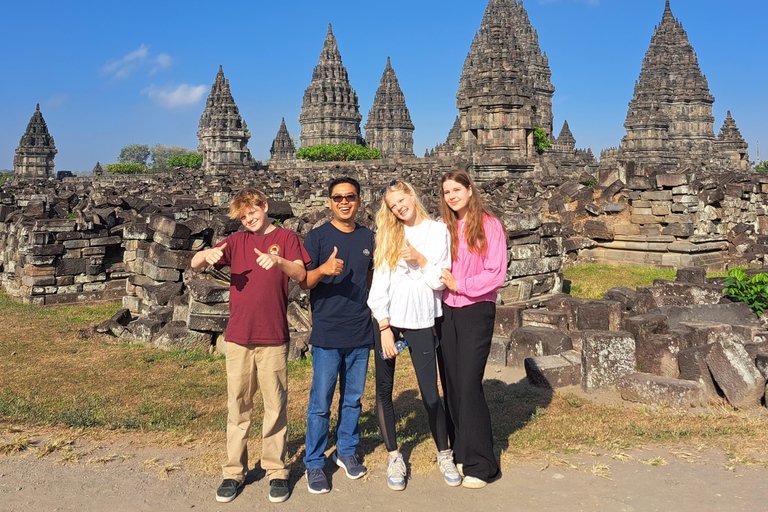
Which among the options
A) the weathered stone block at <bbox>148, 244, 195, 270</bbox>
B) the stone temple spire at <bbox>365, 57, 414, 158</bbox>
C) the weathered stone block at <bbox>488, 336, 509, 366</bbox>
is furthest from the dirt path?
the stone temple spire at <bbox>365, 57, 414, 158</bbox>

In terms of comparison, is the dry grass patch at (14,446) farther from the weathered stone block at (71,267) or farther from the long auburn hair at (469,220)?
the weathered stone block at (71,267)

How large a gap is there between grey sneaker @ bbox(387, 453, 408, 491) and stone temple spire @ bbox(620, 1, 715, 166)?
166 ft

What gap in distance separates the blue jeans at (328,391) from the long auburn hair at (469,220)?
792mm

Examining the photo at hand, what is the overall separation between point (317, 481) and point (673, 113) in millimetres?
60964

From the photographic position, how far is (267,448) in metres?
3.32

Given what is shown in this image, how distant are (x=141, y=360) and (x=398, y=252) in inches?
163

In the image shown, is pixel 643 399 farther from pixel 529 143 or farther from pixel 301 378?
pixel 529 143

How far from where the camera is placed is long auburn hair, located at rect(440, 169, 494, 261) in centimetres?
345

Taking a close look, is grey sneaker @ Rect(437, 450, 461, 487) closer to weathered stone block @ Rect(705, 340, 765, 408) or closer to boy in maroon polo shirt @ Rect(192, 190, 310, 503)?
boy in maroon polo shirt @ Rect(192, 190, 310, 503)

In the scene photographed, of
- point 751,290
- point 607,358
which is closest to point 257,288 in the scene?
point 607,358

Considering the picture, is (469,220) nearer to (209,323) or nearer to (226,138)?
(209,323)

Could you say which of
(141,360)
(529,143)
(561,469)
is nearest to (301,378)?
(141,360)

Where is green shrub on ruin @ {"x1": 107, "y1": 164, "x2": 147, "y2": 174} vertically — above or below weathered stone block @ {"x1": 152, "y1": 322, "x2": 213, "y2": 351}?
above

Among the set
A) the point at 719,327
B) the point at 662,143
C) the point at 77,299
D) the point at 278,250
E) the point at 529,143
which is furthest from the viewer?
the point at 662,143
